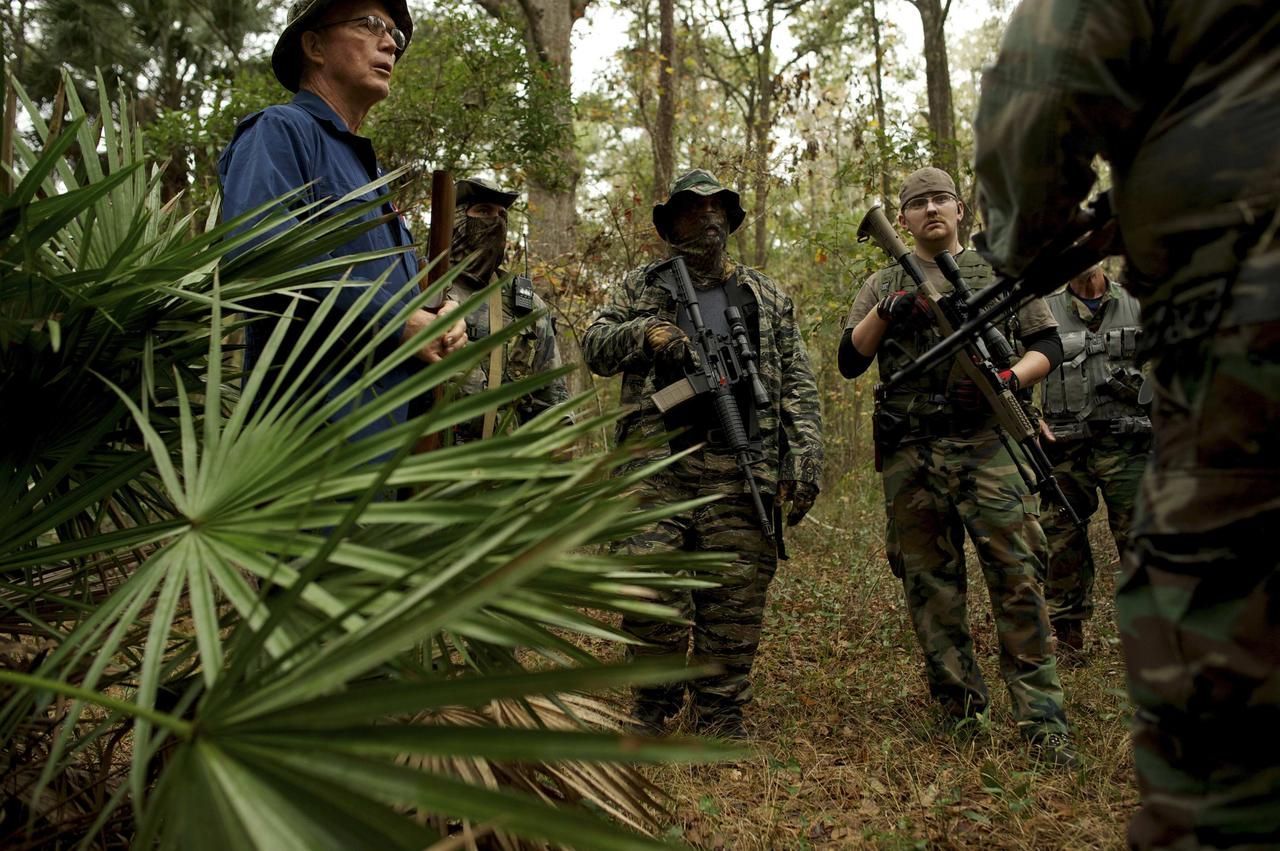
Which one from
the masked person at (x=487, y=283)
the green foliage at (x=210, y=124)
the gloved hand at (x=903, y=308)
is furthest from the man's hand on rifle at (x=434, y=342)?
the green foliage at (x=210, y=124)

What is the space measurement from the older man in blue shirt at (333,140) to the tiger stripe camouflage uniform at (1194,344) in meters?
1.57

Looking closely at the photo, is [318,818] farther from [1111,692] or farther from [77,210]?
[1111,692]

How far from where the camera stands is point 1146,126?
65.6 inches

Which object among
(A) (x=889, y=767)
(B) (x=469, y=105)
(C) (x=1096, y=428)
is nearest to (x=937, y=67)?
(B) (x=469, y=105)

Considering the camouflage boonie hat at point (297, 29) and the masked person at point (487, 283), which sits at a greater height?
the camouflage boonie hat at point (297, 29)

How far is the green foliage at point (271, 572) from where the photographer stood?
3.42 ft

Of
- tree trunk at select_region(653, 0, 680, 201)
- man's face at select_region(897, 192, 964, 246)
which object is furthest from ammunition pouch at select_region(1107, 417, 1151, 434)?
tree trunk at select_region(653, 0, 680, 201)

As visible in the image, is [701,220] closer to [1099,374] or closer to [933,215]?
[933,215]

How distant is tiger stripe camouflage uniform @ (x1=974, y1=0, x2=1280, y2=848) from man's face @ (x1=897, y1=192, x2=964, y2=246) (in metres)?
2.60

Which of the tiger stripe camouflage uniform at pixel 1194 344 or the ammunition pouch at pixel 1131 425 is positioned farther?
the ammunition pouch at pixel 1131 425

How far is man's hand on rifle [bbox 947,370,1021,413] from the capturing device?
4.09 metres

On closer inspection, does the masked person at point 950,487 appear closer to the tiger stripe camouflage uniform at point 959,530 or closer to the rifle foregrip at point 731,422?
the tiger stripe camouflage uniform at point 959,530

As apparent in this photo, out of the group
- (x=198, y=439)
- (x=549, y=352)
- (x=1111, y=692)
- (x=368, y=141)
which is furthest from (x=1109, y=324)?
(x=198, y=439)

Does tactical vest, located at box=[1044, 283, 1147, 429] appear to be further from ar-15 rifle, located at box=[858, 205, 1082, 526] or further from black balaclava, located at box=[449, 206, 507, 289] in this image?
black balaclava, located at box=[449, 206, 507, 289]
